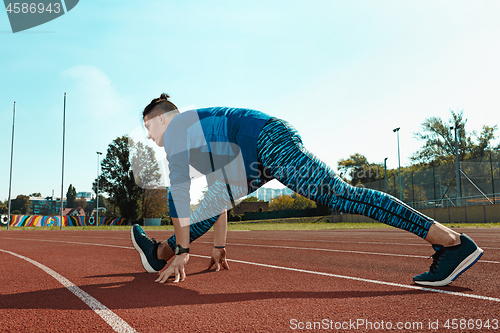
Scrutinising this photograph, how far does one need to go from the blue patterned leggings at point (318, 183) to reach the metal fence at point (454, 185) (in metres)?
29.3

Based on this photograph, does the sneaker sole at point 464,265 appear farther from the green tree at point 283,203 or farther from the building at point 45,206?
the building at point 45,206

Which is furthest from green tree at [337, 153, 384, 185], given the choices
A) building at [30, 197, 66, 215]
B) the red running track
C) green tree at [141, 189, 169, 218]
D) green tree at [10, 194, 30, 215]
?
building at [30, 197, 66, 215]

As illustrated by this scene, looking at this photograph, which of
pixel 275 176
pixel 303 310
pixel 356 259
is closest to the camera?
pixel 303 310

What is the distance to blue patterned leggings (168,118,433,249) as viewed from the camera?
102 inches

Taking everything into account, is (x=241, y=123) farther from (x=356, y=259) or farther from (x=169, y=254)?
(x=356, y=259)

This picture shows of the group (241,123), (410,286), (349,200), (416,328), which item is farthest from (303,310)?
A: (241,123)

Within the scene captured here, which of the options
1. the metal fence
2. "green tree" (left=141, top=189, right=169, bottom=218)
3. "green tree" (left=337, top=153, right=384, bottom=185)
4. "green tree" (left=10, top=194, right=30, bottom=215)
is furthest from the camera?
"green tree" (left=10, top=194, right=30, bottom=215)

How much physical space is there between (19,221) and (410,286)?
43.6 metres

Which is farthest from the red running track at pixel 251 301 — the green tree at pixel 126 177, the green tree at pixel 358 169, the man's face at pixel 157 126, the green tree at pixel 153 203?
the green tree at pixel 358 169

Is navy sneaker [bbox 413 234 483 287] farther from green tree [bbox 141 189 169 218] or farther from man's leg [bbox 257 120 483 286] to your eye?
green tree [bbox 141 189 169 218]

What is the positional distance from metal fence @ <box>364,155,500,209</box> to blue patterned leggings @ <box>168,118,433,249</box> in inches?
1153

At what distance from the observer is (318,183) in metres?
2.73

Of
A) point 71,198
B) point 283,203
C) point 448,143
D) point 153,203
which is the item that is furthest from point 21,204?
point 448,143

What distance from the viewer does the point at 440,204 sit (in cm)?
3150
